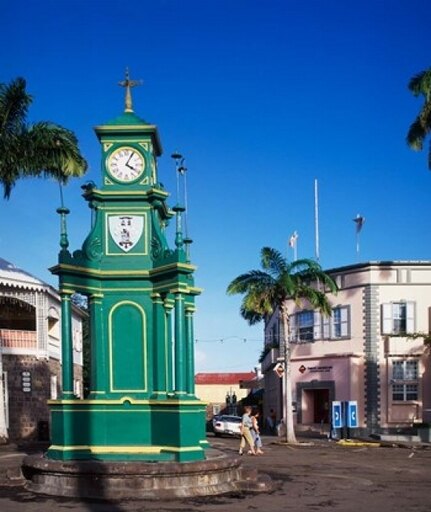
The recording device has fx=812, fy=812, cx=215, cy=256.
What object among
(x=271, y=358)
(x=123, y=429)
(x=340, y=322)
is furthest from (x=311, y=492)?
(x=271, y=358)

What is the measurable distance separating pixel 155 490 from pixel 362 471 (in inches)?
273

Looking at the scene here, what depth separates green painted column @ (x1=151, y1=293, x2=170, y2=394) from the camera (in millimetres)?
15648

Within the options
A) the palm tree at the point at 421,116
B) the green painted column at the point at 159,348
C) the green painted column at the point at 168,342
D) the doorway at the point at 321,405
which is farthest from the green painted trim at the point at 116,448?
the doorway at the point at 321,405

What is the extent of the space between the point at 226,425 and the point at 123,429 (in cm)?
2264

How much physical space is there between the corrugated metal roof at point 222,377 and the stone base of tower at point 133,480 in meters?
66.2

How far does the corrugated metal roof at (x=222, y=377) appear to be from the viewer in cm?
8123

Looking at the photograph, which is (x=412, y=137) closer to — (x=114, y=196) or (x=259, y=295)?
(x=259, y=295)

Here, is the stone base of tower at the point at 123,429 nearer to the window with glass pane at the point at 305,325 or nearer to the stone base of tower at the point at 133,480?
the stone base of tower at the point at 133,480

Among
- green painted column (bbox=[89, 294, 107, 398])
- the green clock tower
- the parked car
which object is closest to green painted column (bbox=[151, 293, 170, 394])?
the green clock tower

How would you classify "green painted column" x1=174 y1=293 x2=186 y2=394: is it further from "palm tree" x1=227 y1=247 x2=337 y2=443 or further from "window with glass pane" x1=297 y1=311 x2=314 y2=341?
"window with glass pane" x1=297 y1=311 x2=314 y2=341

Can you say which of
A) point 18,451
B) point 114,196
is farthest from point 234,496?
point 18,451

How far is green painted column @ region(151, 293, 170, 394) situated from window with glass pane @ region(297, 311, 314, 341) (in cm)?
2279

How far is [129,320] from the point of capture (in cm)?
1595

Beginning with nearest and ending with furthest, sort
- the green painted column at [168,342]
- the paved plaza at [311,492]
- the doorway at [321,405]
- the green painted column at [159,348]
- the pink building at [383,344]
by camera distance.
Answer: the paved plaza at [311,492], the green painted column at [159,348], the green painted column at [168,342], the pink building at [383,344], the doorway at [321,405]
